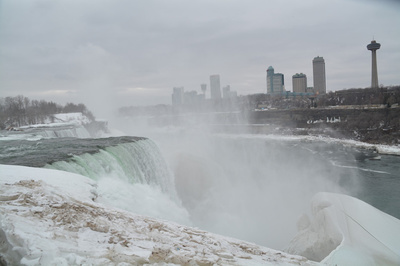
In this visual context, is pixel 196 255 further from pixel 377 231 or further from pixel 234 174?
pixel 234 174

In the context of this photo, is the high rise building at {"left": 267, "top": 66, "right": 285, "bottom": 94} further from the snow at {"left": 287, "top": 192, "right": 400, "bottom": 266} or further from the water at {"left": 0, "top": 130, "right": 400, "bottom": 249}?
the snow at {"left": 287, "top": 192, "right": 400, "bottom": 266}

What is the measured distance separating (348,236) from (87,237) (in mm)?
4829

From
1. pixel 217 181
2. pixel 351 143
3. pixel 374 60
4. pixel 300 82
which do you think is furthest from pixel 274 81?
pixel 217 181

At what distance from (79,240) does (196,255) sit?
56.4 inches

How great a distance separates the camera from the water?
7.34 m

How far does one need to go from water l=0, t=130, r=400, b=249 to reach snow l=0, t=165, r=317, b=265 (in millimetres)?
1583

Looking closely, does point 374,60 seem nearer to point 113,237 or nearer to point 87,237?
point 113,237

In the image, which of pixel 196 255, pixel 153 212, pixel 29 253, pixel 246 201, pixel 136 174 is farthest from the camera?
pixel 246 201

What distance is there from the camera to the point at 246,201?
13555 mm

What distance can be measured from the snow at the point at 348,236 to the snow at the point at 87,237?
1.32 meters

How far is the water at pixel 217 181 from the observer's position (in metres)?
7.34

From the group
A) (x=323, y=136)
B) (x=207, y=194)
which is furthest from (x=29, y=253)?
(x=323, y=136)

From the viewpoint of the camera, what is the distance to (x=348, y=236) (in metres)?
5.14

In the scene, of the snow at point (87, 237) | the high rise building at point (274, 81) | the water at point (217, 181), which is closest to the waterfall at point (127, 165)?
the water at point (217, 181)
